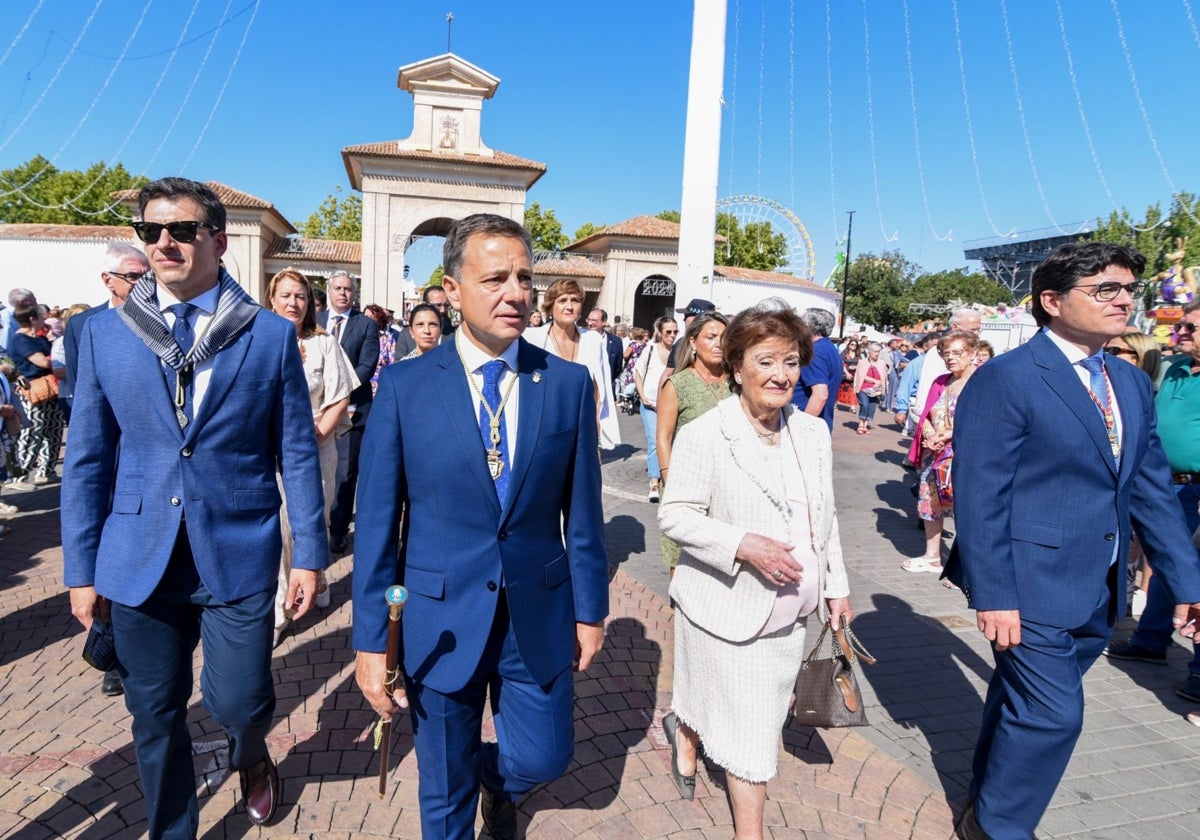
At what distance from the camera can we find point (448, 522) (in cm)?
219

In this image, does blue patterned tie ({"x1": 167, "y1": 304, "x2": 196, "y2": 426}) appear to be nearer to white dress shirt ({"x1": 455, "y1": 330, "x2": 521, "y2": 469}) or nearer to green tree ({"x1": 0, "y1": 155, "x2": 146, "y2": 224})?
white dress shirt ({"x1": 455, "y1": 330, "x2": 521, "y2": 469})

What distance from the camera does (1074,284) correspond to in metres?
2.68

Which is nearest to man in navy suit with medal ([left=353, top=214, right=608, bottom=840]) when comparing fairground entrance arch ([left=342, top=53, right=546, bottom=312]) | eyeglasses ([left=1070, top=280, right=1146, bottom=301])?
eyeglasses ([left=1070, top=280, right=1146, bottom=301])

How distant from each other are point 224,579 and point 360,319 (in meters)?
4.35

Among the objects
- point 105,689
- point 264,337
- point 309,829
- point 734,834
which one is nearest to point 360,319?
point 105,689

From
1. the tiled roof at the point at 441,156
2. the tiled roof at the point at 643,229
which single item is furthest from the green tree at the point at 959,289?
the tiled roof at the point at 441,156

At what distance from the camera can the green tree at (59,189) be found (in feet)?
174

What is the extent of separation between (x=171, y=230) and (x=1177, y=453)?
573 centimetres

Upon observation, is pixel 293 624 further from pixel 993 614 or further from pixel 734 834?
pixel 993 614

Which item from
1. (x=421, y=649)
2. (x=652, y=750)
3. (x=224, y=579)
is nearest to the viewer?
(x=421, y=649)

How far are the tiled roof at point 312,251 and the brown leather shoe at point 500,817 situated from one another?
36.8 metres

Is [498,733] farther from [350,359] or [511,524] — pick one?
[350,359]

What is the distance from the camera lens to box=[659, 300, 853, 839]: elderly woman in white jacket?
8.43 feet

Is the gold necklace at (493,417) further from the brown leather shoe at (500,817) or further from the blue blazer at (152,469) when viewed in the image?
the brown leather shoe at (500,817)
